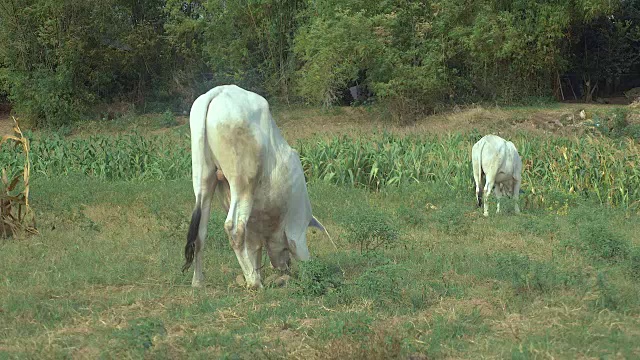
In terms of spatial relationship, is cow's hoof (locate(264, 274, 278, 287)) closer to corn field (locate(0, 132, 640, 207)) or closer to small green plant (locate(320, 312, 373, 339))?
small green plant (locate(320, 312, 373, 339))

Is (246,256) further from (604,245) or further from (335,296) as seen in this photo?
(604,245)

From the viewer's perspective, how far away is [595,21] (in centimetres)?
3000

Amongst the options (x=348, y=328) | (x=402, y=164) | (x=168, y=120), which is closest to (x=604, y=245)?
(x=348, y=328)

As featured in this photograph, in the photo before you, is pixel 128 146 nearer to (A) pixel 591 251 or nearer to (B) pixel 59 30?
(A) pixel 591 251

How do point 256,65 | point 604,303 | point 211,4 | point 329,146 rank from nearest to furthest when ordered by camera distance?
1. point 604,303
2. point 329,146
3. point 211,4
4. point 256,65

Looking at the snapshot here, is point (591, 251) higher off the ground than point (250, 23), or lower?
lower

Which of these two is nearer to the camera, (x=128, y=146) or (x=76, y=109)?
(x=128, y=146)

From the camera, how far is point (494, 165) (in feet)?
39.8

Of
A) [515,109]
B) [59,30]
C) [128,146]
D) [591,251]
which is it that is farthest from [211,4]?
[591,251]

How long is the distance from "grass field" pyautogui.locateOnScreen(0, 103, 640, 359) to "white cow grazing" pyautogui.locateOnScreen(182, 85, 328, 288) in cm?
35

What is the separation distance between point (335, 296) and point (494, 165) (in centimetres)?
655

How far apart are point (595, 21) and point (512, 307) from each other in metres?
26.5

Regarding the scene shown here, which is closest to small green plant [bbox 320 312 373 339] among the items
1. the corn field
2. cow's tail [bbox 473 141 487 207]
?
cow's tail [bbox 473 141 487 207]

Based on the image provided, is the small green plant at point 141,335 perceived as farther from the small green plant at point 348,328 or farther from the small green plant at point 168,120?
the small green plant at point 168,120
